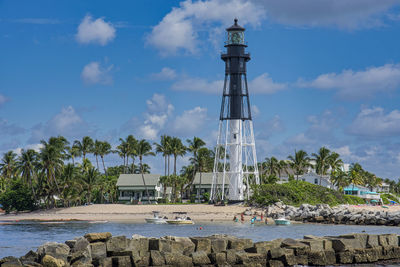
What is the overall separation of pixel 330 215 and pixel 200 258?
148 ft

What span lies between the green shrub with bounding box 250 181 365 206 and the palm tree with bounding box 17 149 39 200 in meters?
32.0

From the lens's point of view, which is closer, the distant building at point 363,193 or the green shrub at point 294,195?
the green shrub at point 294,195

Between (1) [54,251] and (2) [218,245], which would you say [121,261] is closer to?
(1) [54,251]

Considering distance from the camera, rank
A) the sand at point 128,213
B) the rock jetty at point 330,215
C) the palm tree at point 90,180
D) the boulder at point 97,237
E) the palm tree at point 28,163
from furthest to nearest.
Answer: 1. the palm tree at point 90,180
2. the palm tree at point 28,163
3. the sand at point 128,213
4. the rock jetty at point 330,215
5. the boulder at point 97,237

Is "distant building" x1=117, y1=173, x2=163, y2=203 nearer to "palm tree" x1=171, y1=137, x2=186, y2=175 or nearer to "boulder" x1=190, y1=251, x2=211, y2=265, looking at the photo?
"palm tree" x1=171, y1=137, x2=186, y2=175

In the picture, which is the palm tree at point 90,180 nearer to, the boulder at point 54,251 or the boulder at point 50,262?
the boulder at point 54,251

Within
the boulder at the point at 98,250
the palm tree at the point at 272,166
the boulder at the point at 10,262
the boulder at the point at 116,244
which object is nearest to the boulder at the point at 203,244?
the boulder at the point at 116,244

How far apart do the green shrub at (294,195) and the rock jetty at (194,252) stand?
4762 cm

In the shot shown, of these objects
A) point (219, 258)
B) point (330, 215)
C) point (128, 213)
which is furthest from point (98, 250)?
point (128, 213)

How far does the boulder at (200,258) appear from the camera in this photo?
2275 cm

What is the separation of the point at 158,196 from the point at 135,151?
13464 millimetres

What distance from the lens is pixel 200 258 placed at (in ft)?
74.9

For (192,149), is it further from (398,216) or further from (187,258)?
(187,258)

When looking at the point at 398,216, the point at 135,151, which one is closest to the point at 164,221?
the point at 398,216
